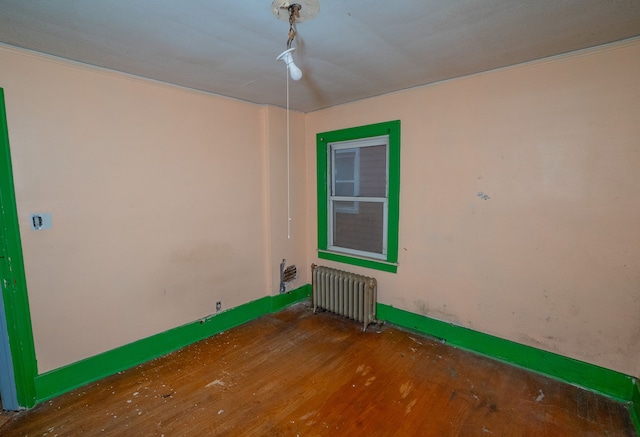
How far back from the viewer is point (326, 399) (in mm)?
2082

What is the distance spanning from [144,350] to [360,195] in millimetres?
2583

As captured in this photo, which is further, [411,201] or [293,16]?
[411,201]

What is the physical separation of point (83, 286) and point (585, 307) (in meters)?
3.76

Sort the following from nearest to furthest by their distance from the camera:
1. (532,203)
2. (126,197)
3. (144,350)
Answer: (532,203), (126,197), (144,350)

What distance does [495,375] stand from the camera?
2.31m

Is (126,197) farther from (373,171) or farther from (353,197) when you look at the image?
(373,171)

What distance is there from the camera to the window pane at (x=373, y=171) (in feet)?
10.3

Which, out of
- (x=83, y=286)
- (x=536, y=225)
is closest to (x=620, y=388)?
(x=536, y=225)

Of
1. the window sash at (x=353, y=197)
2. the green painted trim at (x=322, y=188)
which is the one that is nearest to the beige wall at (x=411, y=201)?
the window sash at (x=353, y=197)

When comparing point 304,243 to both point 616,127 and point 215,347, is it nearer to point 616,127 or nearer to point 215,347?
point 215,347

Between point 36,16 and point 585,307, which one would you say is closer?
point 36,16

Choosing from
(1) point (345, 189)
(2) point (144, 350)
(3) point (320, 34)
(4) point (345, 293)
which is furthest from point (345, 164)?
(2) point (144, 350)

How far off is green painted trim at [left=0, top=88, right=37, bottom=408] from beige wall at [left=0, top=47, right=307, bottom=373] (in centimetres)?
4

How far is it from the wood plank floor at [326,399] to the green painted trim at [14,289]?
24cm
